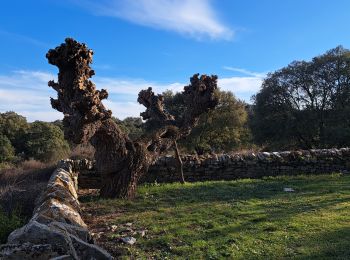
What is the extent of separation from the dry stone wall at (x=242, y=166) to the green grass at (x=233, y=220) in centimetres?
→ 145

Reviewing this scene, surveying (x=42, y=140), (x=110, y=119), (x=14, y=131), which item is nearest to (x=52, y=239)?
(x=110, y=119)

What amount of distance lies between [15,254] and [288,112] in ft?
82.0

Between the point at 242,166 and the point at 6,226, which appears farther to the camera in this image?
the point at 242,166

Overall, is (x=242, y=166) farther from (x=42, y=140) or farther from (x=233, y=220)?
(x=42, y=140)

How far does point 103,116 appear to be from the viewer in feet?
26.9

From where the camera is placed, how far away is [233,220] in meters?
7.58

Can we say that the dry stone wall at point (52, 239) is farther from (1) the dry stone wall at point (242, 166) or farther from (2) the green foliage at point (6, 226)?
(1) the dry stone wall at point (242, 166)

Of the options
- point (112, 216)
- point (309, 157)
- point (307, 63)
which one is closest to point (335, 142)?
point (307, 63)

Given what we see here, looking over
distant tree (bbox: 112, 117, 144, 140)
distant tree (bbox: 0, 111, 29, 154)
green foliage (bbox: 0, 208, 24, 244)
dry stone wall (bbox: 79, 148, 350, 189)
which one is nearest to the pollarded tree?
dry stone wall (bbox: 79, 148, 350, 189)

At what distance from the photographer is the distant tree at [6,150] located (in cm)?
2777

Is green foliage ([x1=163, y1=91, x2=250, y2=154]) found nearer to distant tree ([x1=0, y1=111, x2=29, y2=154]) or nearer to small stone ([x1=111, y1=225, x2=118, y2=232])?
distant tree ([x1=0, y1=111, x2=29, y2=154])

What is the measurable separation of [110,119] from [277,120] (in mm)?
19649

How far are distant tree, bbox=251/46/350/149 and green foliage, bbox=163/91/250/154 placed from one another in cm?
175

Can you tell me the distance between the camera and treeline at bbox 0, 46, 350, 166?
1046 inches
